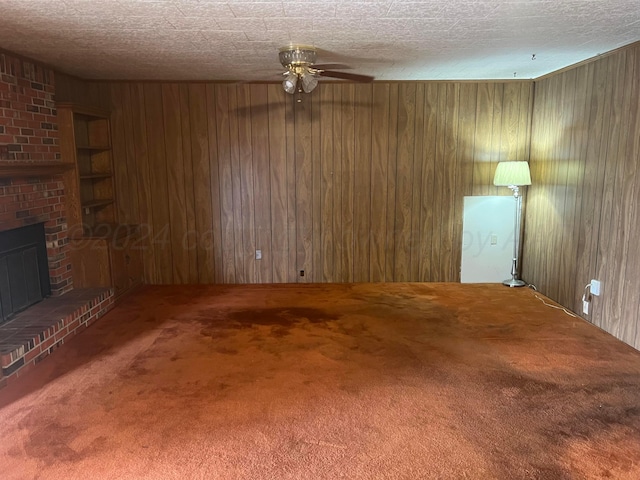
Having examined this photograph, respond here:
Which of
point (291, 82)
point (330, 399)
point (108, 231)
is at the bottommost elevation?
point (330, 399)

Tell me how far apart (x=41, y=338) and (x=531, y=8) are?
3795mm

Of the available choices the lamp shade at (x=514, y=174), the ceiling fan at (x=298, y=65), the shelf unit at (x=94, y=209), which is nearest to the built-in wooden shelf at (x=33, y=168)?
the shelf unit at (x=94, y=209)

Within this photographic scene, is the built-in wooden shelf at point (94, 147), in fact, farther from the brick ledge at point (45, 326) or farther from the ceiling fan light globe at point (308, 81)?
the ceiling fan light globe at point (308, 81)

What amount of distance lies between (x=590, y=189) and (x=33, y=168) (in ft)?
15.0

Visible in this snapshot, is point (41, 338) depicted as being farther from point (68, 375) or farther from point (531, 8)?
point (531, 8)

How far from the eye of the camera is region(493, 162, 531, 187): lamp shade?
4719 millimetres

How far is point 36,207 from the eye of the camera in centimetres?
397

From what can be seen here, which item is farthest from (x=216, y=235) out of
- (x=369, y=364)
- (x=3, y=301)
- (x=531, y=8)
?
(x=531, y=8)

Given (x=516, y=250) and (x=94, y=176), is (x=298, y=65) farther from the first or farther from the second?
(x=516, y=250)

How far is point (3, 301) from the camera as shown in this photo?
3.58 meters

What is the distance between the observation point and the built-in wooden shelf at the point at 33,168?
341 centimetres

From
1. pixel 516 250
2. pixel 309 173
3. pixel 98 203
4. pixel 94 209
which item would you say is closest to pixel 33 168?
pixel 98 203

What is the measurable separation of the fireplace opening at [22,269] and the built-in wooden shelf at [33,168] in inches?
18.4

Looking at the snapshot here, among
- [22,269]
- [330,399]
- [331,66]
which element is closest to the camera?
[330,399]
